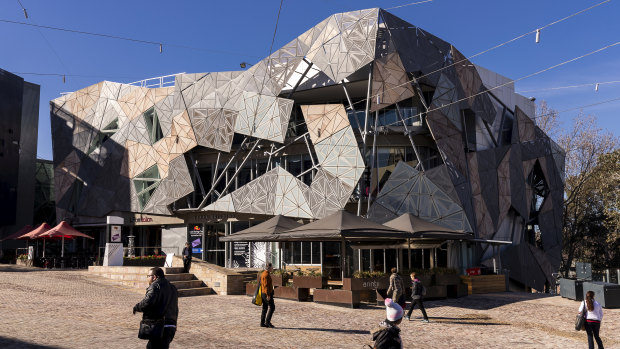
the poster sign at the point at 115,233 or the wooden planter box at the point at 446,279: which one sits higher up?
the poster sign at the point at 115,233

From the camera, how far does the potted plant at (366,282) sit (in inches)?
699

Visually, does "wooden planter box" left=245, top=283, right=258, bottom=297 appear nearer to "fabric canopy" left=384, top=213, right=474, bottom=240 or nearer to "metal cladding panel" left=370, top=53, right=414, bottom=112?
"fabric canopy" left=384, top=213, right=474, bottom=240

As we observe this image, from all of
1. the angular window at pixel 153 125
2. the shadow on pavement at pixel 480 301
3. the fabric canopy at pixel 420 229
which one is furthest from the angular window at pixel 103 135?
the shadow on pavement at pixel 480 301

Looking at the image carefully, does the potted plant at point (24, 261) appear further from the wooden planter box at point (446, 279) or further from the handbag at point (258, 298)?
the handbag at point (258, 298)

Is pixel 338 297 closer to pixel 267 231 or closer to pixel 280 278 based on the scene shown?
pixel 280 278

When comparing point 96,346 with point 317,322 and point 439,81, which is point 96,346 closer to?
point 317,322

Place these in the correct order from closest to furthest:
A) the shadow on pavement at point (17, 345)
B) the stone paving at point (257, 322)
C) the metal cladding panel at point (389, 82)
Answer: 1. the shadow on pavement at point (17, 345)
2. the stone paving at point (257, 322)
3. the metal cladding panel at point (389, 82)

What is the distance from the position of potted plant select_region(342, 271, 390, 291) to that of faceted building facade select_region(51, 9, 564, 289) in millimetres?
8532

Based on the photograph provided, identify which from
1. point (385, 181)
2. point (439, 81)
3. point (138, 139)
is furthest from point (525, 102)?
point (138, 139)

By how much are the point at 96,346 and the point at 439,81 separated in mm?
24038

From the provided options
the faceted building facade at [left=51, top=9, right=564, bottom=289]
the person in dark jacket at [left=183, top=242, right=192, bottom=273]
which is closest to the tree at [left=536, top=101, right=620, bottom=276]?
the faceted building facade at [left=51, top=9, right=564, bottom=289]

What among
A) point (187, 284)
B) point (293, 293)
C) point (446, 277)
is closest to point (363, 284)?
point (293, 293)

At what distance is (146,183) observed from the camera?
36.3 m

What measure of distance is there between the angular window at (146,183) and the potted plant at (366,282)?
67.3 ft
